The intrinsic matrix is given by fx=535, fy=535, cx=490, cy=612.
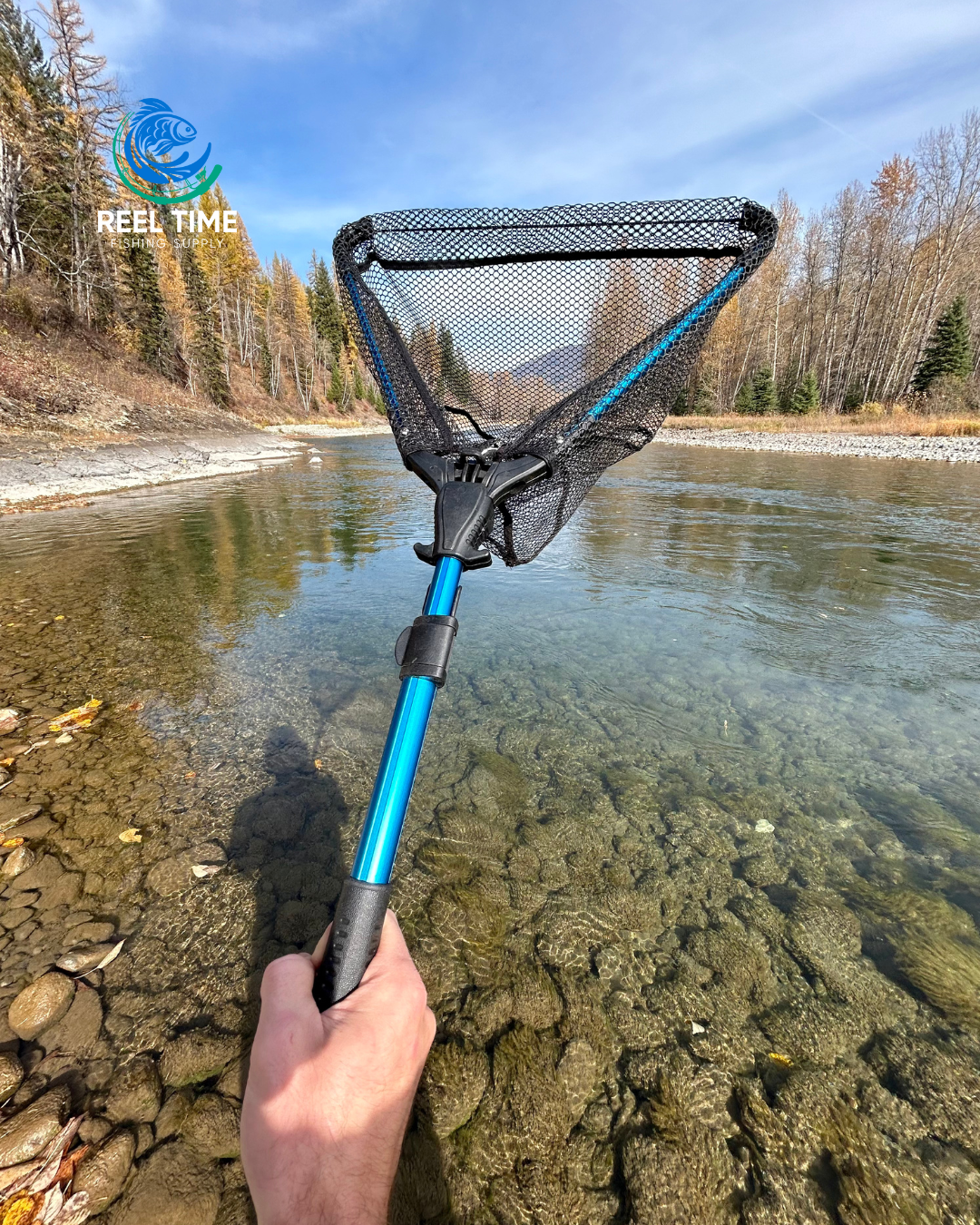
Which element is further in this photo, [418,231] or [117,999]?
[418,231]

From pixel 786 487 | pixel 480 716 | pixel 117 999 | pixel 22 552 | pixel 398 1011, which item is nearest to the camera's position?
pixel 398 1011

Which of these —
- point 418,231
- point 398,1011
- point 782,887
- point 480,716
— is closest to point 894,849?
point 782,887

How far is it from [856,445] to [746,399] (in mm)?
21260

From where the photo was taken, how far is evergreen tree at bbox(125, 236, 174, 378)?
3678 centimetres

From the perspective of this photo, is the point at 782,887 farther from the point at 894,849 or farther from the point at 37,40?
the point at 37,40

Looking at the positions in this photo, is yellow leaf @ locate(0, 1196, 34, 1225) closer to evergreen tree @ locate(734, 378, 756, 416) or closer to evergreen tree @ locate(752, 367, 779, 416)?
evergreen tree @ locate(752, 367, 779, 416)

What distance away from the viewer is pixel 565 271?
264cm

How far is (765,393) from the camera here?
1754 inches

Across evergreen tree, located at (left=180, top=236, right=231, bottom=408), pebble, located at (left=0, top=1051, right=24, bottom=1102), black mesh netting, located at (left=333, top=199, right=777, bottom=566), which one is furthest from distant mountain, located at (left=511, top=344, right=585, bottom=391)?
evergreen tree, located at (left=180, top=236, right=231, bottom=408)

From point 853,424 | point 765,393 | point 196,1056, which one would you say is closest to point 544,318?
point 196,1056

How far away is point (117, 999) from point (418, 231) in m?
3.43

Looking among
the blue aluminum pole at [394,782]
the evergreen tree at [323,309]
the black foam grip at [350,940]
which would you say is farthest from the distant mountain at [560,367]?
the evergreen tree at [323,309]

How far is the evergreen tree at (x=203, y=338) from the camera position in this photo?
4250cm

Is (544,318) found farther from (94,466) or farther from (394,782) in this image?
(94,466)
